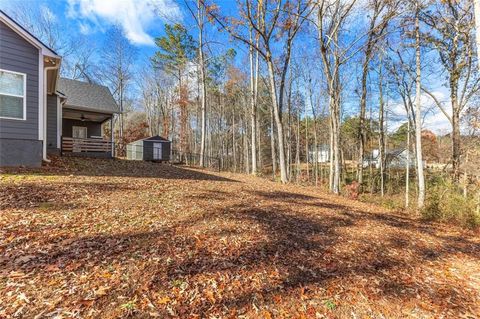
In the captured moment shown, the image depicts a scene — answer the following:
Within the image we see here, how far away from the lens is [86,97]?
1447cm

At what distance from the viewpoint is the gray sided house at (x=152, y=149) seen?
64.0ft

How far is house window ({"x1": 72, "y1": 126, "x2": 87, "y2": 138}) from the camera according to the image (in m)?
15.4

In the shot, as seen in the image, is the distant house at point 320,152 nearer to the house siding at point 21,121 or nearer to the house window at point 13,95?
the house siding at point 21,121

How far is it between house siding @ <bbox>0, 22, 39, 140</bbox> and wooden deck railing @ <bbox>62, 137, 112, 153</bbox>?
17.5 ft

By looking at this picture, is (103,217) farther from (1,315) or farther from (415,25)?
(415,25)

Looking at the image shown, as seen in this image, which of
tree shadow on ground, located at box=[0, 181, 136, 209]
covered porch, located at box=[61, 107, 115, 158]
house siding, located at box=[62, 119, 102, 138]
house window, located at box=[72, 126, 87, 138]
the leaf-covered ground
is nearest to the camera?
the leaf-covered ground

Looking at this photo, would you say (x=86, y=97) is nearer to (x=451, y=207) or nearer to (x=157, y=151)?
(x=157, y=151)

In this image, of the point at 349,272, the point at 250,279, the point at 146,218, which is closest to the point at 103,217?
the point at 146,218

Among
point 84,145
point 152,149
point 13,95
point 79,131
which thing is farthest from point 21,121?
point 152,149

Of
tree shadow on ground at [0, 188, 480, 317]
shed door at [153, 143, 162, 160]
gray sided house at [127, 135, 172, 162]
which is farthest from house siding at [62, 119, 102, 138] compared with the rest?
tree shadow on ground at [0, 188, 480, 317]

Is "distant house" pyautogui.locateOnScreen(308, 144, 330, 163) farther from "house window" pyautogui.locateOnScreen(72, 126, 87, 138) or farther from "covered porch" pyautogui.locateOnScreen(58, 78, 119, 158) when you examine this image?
"house window" pyautogui.locateOnScreen(72, 126, 87, 138)

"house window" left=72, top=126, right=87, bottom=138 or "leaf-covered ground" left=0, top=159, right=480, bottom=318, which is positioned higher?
"house window" left=72, top=126, right=87, bottom=138

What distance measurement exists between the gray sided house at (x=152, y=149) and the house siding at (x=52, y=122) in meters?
7.92

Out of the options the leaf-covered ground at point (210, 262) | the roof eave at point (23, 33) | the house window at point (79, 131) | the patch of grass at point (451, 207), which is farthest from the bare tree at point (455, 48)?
the house window at point (79, 131)
